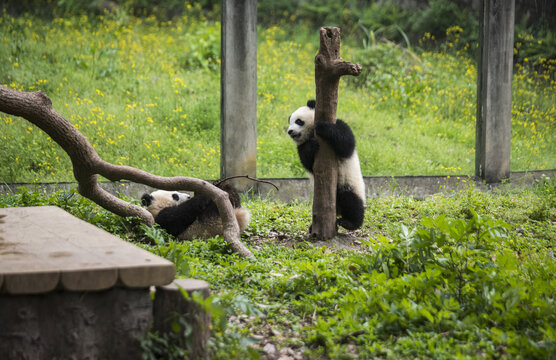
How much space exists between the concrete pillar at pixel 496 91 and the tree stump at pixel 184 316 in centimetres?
650

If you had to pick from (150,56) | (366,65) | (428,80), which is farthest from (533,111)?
(150,56)

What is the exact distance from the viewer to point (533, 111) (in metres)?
9.05

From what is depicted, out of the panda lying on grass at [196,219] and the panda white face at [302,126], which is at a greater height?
the panda white face at [302,126]

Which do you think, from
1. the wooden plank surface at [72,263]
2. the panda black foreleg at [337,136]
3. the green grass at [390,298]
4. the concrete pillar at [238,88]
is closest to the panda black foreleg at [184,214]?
the green grass at [390,298]

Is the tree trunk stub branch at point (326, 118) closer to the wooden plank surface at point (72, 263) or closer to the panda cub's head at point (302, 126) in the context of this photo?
the panda cub's head at point (302, 126)

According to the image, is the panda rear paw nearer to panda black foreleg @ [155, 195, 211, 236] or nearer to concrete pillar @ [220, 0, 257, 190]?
panda black foreleg @ [155, 195, 211, 236]

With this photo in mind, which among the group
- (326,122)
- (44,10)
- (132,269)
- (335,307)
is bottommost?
(335,307)

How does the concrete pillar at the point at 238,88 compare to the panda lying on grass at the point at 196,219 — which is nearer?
the panda lying on grass at the point at 196,219

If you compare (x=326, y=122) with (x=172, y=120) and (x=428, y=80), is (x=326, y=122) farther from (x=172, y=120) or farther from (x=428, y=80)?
(x=428, y=80)

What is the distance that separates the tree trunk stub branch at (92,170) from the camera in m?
4.36

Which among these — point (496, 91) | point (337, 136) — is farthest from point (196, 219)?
point (496, 91)

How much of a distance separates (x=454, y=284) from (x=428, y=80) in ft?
25.2

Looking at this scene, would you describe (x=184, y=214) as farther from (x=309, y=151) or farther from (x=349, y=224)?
(x=349, y=224)

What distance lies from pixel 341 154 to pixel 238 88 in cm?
229
